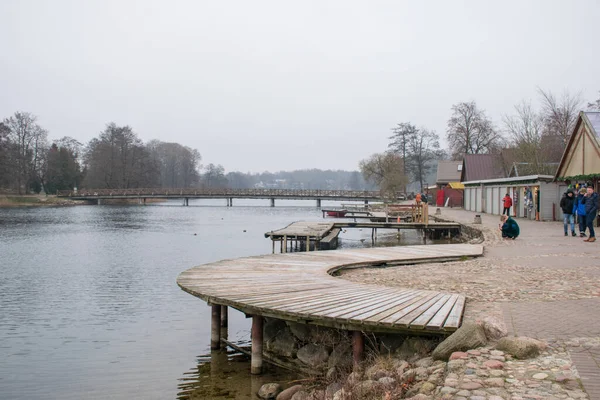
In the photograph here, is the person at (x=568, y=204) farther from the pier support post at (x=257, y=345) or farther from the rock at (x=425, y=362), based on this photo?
the rock at (x=425, y=362)

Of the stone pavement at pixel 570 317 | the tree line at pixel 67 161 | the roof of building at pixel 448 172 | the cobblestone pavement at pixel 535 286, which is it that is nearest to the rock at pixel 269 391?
the cobblestone pavement at pixel 535 286

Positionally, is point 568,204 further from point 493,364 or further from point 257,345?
point 493,364

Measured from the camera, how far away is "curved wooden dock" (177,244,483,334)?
6938mm

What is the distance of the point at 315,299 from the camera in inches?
333

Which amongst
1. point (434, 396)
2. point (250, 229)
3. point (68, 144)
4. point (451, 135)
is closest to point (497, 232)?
point (434, 396)

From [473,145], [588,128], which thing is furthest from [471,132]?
[588,128]

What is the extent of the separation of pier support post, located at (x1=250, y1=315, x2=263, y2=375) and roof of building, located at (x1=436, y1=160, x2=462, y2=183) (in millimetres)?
58611

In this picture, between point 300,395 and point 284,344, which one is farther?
point 284,344

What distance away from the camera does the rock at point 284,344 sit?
9109 millimetres

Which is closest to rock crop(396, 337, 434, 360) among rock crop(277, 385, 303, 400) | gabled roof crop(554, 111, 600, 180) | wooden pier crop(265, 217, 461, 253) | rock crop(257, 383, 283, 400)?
rock crop(277, 385, 303, 400)

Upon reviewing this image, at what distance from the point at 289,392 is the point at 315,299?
1587 millimetres

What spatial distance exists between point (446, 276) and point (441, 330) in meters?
4.92

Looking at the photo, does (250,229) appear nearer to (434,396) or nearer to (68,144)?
(434,396)

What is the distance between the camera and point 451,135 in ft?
219
